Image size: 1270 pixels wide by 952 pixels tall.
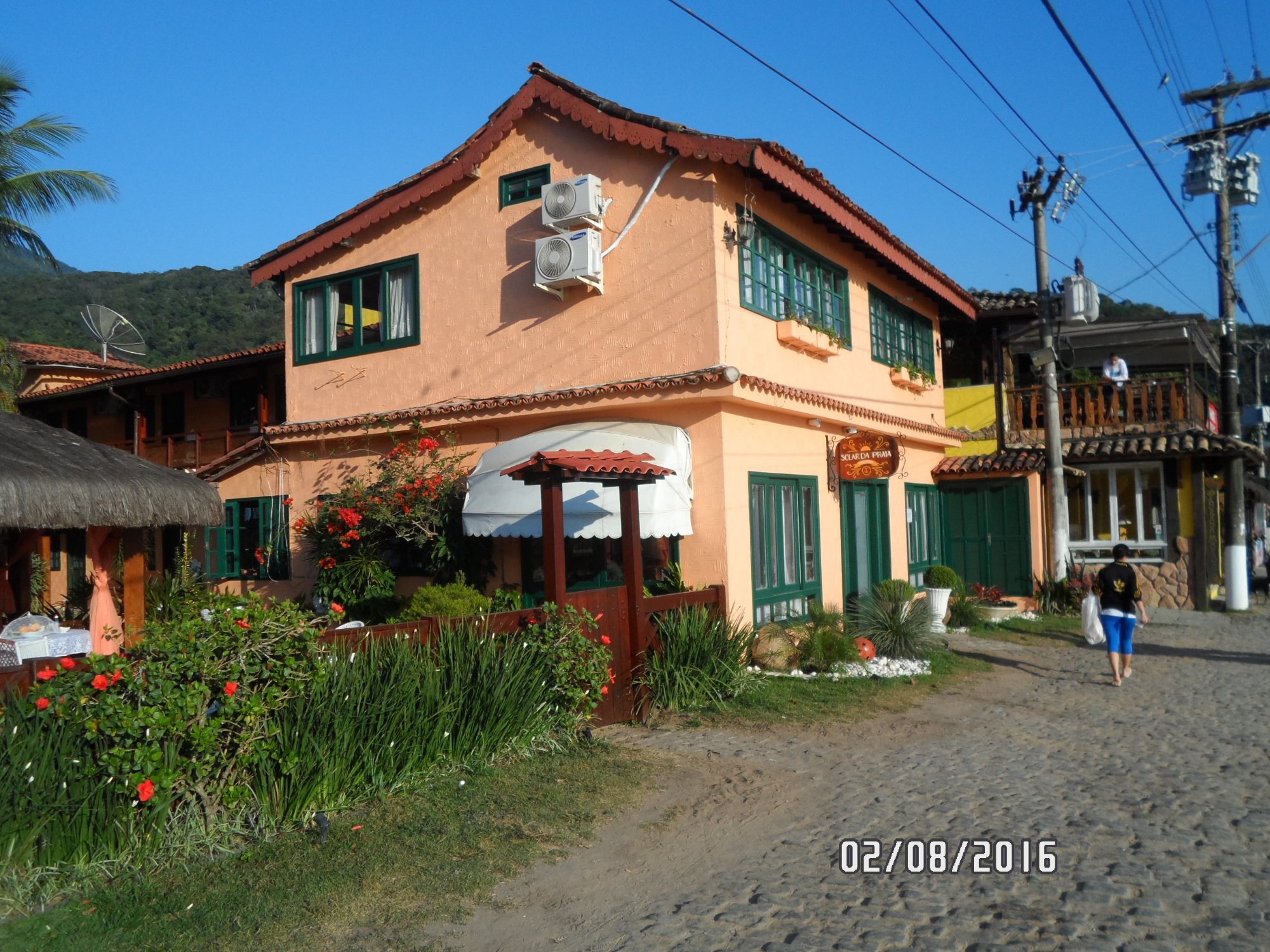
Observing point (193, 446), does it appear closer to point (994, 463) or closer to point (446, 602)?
point (446, 602)

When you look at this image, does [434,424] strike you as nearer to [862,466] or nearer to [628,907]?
[862,466]

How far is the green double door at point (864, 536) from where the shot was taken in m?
15.0

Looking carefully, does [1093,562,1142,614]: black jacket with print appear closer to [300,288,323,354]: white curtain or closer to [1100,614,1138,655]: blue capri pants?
[1100,614,1138,655]: blue capri pants

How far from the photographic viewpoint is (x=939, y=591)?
16.4 meters

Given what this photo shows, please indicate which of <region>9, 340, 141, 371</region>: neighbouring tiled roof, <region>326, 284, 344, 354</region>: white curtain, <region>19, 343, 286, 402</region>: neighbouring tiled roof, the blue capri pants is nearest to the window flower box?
the blue capri pants

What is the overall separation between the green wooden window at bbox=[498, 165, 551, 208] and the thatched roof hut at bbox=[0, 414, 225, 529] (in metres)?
5.36

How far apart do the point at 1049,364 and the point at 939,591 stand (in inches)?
179

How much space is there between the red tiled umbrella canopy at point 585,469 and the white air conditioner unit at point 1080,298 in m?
10.3

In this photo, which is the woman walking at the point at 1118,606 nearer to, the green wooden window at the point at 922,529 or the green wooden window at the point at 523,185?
the green wooden window at the point at 922,529

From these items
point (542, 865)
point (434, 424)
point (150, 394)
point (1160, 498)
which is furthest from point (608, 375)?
point (150, 394)

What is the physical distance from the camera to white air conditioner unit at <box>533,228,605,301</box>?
1234 cm

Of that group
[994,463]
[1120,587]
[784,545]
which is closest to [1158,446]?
[994,463]

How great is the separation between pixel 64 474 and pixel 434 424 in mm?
4880
